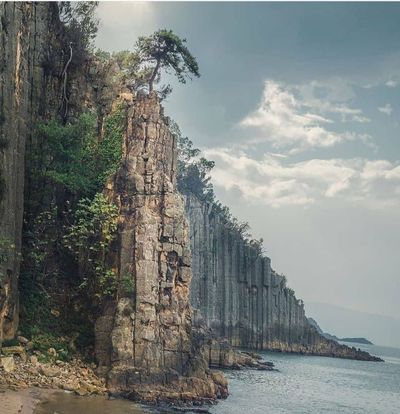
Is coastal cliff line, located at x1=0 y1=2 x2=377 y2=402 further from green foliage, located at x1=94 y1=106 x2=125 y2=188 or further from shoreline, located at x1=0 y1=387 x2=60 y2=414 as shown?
shoreline, located at x1=0 y1=387 x2=60 y2=414

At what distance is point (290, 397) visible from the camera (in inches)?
1726

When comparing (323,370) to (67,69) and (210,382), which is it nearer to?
(210,382)

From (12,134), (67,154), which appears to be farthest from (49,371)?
(67,154)

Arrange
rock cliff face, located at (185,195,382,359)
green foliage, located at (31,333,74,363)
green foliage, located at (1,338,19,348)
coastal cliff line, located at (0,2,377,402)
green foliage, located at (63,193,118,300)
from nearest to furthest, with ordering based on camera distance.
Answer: green foliage, located at (1,338,19,348), green foliage, located at (31,333,74,363), coastal cliff line, located at (0,2,377,402), green foliage, located at (63,193,118,300), rock cliff face, located at (185,195,382,359)

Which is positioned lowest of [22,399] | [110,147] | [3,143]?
[22,399]

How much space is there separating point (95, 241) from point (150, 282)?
4.82 meters

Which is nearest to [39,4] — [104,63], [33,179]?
[104,63]

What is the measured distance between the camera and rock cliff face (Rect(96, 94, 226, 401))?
99.2ft

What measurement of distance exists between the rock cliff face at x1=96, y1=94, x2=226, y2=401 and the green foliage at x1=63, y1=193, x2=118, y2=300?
0.72 meters

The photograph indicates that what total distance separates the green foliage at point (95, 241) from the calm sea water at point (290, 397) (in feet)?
26.2

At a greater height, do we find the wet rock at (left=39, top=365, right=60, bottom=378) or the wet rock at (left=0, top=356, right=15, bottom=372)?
the wet rock at (left=0, top=356, right=15, bottom=372)

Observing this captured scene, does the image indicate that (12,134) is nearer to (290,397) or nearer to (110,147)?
(110,147)

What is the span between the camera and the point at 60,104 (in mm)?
39125

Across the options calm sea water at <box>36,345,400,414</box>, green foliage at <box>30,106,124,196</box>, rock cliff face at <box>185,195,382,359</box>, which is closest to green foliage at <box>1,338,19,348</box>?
calm sea water at <box>36,345,400,414</box>
